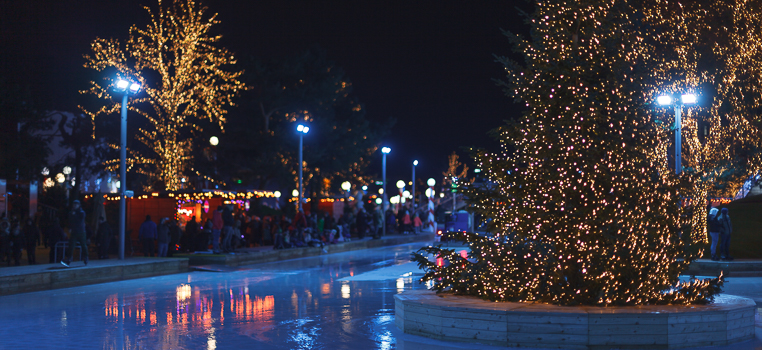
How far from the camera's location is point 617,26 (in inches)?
416

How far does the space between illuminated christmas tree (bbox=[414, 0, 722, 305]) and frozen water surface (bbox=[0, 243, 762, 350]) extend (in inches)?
61.6

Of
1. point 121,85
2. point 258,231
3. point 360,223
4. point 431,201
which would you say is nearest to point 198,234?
point 258,231

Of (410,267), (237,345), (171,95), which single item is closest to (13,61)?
(171,95)

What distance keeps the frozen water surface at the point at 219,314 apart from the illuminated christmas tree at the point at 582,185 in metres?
1.57

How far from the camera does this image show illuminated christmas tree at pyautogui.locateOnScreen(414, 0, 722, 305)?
32.1 ft

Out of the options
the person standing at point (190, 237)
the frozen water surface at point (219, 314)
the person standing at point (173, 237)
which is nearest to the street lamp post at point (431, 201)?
the person standing at point (190, 237)

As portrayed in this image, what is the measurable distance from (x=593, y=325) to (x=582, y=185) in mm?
2207

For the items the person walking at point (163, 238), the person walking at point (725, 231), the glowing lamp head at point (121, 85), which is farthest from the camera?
the person walking at point (163, 238)

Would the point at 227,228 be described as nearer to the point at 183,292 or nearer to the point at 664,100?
the point at 183,292

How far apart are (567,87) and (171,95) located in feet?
95.4

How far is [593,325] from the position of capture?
8617mm

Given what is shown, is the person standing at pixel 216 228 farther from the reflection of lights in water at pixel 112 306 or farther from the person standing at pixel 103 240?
the reflection of lights in water at pixel 112 306

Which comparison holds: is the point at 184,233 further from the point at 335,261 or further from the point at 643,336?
the point at 643,336

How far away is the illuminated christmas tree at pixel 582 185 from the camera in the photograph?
9789 mm
